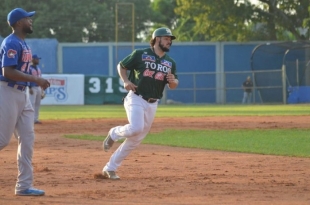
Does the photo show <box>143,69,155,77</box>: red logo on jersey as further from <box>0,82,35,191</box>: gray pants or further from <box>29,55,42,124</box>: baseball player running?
<box>29,55,42,124</box>: baseball player running

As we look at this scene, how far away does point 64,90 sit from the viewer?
1839 inches

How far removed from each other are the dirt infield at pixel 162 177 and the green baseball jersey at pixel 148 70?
47.8 inches

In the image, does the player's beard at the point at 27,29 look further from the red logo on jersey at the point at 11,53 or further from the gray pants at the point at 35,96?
the gray pants at the point at 35,96

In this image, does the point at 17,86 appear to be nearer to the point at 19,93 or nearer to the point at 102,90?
the point at 19,93

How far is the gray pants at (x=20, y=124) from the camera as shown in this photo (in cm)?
911

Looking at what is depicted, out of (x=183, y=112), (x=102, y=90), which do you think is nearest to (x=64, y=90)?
(x=102, y=90)

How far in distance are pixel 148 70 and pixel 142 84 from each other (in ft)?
0.68

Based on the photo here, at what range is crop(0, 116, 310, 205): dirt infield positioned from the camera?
9.04 meters

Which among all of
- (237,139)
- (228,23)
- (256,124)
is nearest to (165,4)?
(228,23)

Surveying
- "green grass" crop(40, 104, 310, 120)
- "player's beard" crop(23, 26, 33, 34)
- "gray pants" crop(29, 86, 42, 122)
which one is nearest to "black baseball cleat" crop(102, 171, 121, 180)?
"player's beard" crop(23, 26, 33, 34)

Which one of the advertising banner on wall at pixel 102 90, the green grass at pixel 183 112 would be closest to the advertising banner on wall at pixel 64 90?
the advertising banner on wall at pixel 102 90

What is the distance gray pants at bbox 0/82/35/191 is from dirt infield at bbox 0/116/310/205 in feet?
1.10

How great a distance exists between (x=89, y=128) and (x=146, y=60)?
13.0m

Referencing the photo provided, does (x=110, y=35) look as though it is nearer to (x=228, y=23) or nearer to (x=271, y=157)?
(x=228, y=23)
